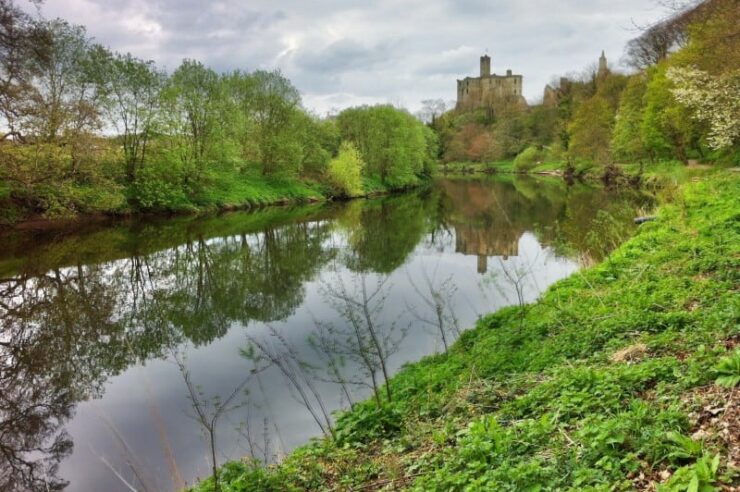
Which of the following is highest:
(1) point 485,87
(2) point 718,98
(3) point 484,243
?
(1) point 485,87

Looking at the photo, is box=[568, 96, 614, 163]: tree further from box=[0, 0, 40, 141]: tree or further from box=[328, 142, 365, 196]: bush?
box=[0, 0, 40, 141]: tree

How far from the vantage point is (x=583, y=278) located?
10820 mm

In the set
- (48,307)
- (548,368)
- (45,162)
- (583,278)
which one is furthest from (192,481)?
(45,162)

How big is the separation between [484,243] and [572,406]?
58.0 feet

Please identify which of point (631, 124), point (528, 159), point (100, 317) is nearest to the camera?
point (100, 317)

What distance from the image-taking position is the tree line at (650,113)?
22703 millimetres

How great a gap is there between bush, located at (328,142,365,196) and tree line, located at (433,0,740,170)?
77.8 ft

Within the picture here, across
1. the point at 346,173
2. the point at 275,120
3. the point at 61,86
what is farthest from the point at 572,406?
the point at 346,173

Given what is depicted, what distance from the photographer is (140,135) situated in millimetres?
34094

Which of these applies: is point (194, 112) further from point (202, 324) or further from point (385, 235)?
point (202, 324)

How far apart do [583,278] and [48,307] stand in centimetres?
1330

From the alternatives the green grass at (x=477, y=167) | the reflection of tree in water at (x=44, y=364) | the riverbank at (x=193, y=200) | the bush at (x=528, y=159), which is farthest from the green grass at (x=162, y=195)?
the green grass at (x=477, y=167)

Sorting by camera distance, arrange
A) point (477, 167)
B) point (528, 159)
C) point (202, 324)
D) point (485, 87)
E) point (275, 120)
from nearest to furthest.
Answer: point (202, 324)
point (275, 120)
point (528, 159)
point (477, 167)
point (485, 87)

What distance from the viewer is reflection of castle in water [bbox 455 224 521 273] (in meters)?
19.4
